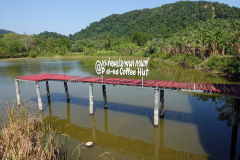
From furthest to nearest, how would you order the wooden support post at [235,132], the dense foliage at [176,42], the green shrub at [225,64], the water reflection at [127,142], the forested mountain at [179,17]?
the forested mountain at [179,17] < the dense foliage at [176,42] < the green shrub at [225,64] < the water reflection at [127,142] < the wooden support post at [235,132]

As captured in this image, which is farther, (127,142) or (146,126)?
(146,126)

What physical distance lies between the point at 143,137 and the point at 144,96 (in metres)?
8.85

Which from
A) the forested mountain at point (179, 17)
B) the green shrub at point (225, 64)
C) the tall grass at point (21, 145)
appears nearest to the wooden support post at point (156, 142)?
the tall grass at point (21, 145)

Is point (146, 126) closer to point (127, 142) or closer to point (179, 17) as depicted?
point (127, 142)

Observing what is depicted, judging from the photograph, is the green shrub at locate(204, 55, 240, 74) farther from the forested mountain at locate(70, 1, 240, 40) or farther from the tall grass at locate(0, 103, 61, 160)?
the forested mountain at locate(70, 1, 240, 40)

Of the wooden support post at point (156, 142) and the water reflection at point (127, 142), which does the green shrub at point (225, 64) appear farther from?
the wooden support post at point (156, 142)

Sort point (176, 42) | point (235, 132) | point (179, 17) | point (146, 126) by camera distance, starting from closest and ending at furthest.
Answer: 1. point (235, 132)
2. point (146, 126)
3. point (176, 42)
4. point (179, 17)

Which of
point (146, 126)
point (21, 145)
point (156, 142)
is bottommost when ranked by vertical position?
point (156, 142)

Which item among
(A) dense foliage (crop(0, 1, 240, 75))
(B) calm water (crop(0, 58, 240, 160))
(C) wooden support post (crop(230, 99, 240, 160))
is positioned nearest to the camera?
(C) wooden support post (crop(230, 99, 240, 160))

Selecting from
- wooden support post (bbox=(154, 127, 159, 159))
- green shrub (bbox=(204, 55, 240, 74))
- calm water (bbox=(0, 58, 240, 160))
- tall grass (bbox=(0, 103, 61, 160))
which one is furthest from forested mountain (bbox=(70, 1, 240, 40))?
tall grass (bbox=(0, 103, 61, 160))

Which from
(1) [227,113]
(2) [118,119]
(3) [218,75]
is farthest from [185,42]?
(2) [118,119]

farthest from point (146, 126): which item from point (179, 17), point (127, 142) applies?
point (179, 17)

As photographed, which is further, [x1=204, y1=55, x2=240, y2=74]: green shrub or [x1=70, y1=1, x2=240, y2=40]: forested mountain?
[x1=70, y1=1, x2=240, y2=40]: forested mountain

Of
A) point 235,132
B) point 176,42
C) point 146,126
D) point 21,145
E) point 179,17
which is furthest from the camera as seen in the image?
point 179,17
